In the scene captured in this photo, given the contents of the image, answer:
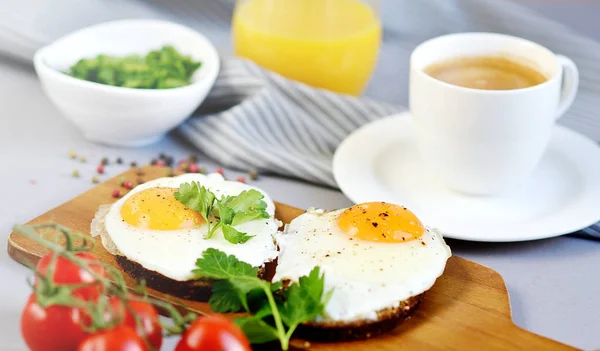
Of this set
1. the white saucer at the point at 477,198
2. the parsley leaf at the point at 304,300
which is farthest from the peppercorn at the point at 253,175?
the parsley leaf at the point at 304,300

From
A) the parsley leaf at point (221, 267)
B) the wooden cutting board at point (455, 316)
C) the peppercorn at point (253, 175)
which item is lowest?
the peppercorn at point (253, 175)

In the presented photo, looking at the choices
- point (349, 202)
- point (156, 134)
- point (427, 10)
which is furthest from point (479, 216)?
point (427, 10)

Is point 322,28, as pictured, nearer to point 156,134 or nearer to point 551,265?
point 156,134

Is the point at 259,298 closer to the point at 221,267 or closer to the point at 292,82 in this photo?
the point at 221,267

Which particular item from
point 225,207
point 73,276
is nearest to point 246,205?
point 225,207

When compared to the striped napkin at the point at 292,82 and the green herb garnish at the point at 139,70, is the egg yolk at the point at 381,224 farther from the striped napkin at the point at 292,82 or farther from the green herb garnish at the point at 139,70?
the green herb garnish at the point at 139,70

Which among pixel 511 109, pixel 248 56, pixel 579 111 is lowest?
pixel 579 111
